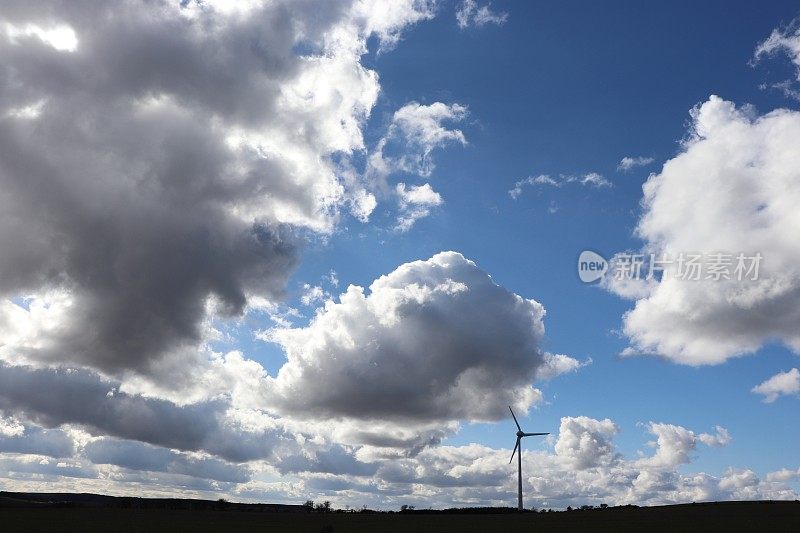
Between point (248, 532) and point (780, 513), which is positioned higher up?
point (780, 513)

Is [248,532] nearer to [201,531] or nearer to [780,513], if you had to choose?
[201,531]

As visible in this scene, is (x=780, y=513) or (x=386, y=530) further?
(x=780, y=513)

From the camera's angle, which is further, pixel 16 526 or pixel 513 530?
pixel 16 526

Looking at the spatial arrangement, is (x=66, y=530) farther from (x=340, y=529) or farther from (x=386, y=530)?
(x=386, y=530)

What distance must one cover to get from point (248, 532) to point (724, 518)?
3929 inches

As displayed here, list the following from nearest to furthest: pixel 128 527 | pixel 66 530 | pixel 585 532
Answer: pixel 585 532
pixel 66 530
pixel 128 527

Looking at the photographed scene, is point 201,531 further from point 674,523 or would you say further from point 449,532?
point 674,523

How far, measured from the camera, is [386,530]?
124 meters

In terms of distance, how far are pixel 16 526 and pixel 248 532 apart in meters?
48.7

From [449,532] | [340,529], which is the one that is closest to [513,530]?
[449,532]

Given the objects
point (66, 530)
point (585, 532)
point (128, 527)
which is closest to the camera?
point (585, 532)

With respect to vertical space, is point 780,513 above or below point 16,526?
above

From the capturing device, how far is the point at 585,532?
111188mm

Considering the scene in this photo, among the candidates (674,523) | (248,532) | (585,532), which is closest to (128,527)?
(248,532)
